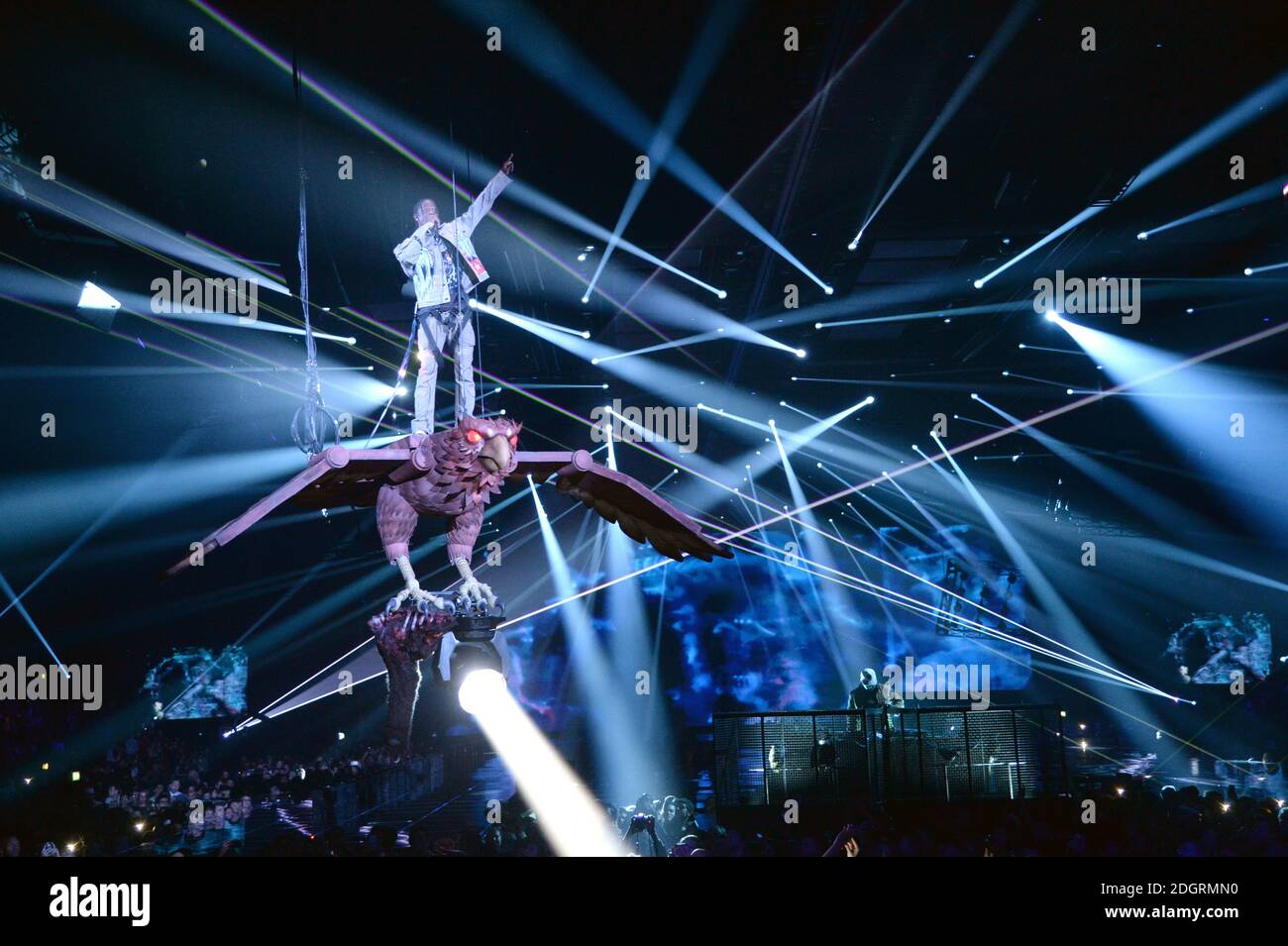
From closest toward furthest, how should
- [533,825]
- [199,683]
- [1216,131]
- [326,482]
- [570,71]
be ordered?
1. [326,482]
2. [570,71]
3. [1216,131]
4. [533,825]
5. [199,683]

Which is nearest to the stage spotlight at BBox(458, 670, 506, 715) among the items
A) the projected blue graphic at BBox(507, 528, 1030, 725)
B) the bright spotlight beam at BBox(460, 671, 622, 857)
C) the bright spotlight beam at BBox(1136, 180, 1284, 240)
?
the bright spotlight beam at BBox(460, 671, 622, 857)

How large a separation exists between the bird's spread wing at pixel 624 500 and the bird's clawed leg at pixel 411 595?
558mm

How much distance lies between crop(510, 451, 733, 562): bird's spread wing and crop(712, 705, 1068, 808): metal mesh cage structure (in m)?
5.79

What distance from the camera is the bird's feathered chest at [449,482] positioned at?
3.39m

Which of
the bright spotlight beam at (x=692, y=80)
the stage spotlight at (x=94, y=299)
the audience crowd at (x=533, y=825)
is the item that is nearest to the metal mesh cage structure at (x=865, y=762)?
the audience crowd at (x=533, y=825)

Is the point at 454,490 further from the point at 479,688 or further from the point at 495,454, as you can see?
the point at 479,688

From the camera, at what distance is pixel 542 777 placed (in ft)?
49.4

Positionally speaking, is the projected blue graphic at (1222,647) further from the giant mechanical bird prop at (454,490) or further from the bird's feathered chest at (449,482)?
the bird's feathered chest at (449,482)

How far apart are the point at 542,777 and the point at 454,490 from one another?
12.5 m

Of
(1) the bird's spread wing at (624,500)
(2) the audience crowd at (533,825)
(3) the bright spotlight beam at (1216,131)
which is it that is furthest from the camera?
(3) the bright spotlight beam at (1216,131)

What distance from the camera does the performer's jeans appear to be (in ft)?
12.3

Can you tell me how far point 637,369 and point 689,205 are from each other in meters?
4.89

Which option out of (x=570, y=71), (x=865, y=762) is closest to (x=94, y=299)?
(x=570, y=71)
